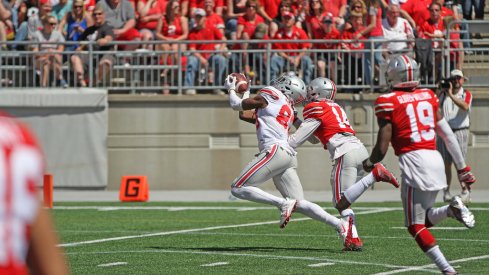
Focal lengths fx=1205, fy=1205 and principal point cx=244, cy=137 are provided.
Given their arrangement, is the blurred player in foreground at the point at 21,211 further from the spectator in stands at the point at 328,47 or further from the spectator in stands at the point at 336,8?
the spectator in stands at the point at 336,8

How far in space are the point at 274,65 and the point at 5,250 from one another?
1754cm

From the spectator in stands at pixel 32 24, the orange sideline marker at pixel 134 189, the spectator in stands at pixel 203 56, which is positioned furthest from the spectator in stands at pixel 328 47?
the spectator in stands at pixel 32 24

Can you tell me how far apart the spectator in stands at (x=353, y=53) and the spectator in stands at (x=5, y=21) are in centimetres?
612

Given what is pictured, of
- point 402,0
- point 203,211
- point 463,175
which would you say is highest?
point 402,0

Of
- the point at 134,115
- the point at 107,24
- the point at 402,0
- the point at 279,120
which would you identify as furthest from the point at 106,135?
the point at 279,120

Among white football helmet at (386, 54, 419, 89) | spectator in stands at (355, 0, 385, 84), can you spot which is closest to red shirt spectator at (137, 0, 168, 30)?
spectator in stands at (355, 0, 385, 84)

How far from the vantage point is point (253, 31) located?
21.6m

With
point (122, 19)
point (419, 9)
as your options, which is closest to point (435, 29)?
point (419, 9)

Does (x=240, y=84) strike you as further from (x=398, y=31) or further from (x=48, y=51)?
(x=48, y=51)

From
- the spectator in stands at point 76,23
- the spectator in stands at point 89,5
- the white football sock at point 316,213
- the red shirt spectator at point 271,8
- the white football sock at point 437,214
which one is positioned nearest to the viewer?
the white football sock at point 437,214

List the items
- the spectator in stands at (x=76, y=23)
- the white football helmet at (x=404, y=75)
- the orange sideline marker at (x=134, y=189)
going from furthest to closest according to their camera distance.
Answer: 1. the spectator in stands at (x=76, y=23)
2. the orange sideline marker at (x=134, y=189)
3. the white football helmet at (x=404, y=75)

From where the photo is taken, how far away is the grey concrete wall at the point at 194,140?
2123cm

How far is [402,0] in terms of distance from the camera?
73.1 ft

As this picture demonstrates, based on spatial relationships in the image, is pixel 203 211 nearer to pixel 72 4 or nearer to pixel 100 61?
pixel 100 61
